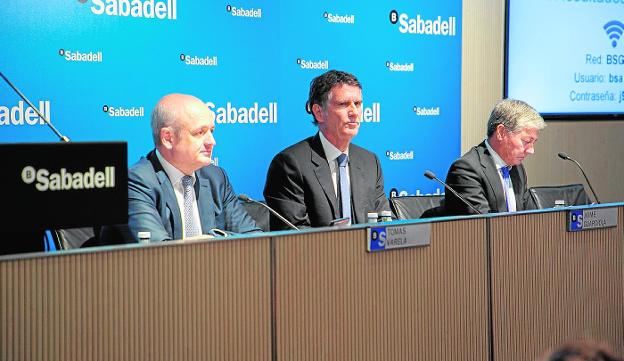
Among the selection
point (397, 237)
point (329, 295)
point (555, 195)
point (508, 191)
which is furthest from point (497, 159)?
point (329, 295)

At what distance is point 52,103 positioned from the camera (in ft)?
14.2

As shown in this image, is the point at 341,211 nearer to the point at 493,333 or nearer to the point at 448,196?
the point at 448,196

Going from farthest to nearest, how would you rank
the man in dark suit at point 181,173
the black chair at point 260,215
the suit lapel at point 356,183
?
the suit lapel at point 356,183 → the black chair at point 260,215 → the man in dark suit at point 181,173

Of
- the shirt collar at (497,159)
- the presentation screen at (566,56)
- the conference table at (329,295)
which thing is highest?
the presentation screen at (566,56)

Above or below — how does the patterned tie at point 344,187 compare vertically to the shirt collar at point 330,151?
below

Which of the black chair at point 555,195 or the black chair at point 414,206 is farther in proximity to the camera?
the black chair at point 555,195

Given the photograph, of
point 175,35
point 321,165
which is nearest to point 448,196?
point 321,165

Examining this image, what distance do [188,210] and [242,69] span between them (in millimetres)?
1739

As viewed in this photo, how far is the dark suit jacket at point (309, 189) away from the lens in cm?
387

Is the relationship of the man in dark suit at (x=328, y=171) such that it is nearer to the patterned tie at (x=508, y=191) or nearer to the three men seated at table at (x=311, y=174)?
the three men seated at table at (x=311, y=174)

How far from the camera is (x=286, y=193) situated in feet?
12.8

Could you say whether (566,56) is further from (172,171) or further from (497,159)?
(172,171)

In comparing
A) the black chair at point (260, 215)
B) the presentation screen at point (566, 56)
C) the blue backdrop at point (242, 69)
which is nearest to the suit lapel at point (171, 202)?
the black chair at point (260, 215)

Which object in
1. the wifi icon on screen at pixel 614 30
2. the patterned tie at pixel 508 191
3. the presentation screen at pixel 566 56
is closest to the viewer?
the patterned tie at pixel 508 191
